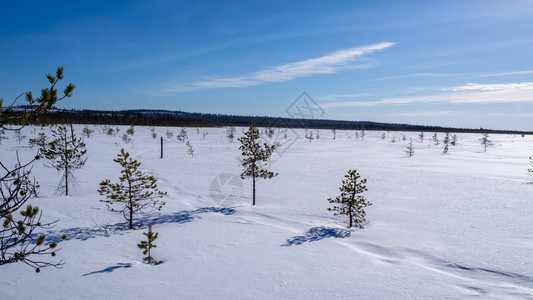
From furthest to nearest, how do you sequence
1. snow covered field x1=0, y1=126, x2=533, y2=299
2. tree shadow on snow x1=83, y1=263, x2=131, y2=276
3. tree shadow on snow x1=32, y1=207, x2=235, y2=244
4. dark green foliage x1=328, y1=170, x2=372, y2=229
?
dark green foliage x1=328, y1=170, x2=372, y2=229 < tree shadow on snow x1=32, y1=207, x2=235, y2=244 < tree shadow on snow x1=83, y1=263, x2=131, y2=276 < snow covered field x1=0, y1=126, x2=533, y2=299

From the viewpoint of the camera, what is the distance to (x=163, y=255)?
6539 millimetres

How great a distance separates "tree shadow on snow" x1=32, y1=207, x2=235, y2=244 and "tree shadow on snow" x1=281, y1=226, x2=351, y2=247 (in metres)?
3.21

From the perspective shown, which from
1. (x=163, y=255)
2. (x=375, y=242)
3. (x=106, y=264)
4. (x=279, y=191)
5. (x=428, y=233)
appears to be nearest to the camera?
(x=106, y=264)

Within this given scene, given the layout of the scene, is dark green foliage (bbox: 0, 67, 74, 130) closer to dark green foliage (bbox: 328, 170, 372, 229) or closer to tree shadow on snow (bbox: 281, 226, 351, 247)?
tree shadow on snow (bbox: 281, 226, 351, 247)

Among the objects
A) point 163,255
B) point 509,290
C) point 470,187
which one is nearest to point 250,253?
point 163,255

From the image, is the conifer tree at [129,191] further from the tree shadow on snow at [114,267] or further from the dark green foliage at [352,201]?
the dark green foliage at [352,201]

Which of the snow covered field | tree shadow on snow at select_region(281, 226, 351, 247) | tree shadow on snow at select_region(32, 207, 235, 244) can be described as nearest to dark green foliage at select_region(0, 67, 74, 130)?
the snow covered field

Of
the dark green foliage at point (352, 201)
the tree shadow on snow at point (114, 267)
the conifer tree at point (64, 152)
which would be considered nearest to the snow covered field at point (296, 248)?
the tree shadow on snow at point (114, 267)

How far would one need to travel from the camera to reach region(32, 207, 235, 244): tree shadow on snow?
7.41 metres

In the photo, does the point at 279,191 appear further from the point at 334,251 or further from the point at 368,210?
the point at 334,251

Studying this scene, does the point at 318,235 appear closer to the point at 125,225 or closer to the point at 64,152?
the point at 125,225

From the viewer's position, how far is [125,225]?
8.53 metres

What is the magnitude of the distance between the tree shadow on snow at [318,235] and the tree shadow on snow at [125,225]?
3213mm

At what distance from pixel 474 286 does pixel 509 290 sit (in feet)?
1.71
